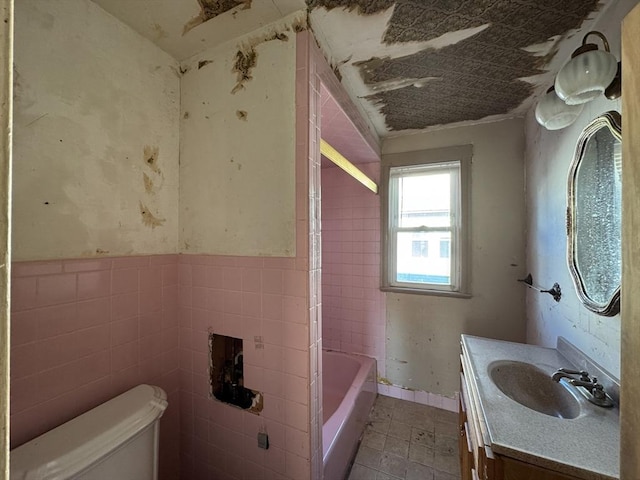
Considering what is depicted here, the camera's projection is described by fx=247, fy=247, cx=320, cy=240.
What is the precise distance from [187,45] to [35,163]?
0.89 meters

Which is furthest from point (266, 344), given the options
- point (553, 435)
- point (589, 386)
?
point (589, 386)

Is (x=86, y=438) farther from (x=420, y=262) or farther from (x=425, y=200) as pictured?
(x=425, y=200)

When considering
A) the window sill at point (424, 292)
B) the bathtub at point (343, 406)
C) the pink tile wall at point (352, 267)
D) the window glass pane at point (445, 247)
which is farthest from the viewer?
the pink tile wall at point (352, 267)

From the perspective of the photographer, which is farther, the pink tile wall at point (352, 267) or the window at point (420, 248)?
the pink tile wall at point (352, 267)

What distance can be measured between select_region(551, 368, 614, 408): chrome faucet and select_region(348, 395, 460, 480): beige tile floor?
1024 millimetres

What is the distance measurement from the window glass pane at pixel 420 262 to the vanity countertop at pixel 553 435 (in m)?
1.20

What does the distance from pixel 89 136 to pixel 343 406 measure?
204 cm

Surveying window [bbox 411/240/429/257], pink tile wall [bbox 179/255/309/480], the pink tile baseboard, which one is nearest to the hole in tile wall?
pink tile wall [bbox 179/255/309/480]

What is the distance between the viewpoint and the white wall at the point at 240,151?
113 centimetres

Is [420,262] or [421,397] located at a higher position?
[420,262]

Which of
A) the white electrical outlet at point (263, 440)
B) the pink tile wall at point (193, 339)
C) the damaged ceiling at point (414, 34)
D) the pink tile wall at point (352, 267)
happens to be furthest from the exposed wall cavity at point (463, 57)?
the white electrical outlet at point (263, 440)

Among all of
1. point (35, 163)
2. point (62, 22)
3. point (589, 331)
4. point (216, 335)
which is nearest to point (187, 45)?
point (62, 22)

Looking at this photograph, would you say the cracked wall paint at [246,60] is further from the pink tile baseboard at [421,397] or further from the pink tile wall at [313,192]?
the pink tile baseboard at [421,397]

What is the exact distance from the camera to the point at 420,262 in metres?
2.27
